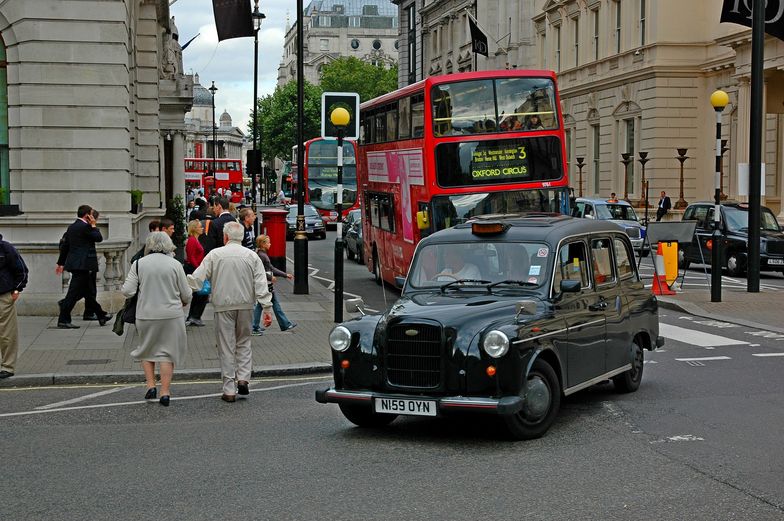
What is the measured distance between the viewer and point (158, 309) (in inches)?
451

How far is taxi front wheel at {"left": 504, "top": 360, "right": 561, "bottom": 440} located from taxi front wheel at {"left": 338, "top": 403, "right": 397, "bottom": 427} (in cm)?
104

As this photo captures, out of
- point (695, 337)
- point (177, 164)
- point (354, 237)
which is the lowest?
point (695, 337)

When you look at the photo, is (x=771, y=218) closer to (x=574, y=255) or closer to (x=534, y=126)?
(x=534, y=126)

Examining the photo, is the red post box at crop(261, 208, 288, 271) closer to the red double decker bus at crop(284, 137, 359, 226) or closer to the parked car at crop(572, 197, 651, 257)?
the parked car at crop(572, 197, 651, 257)

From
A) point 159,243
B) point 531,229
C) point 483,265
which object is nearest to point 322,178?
point 159,243

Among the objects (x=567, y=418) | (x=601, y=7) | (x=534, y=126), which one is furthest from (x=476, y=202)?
(x=601, y=7)

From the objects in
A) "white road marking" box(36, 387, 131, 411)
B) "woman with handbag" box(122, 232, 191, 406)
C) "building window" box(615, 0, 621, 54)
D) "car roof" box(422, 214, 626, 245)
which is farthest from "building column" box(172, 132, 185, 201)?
"car roof" box(422, 214, 626, 245)

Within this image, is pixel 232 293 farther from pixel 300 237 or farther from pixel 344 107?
pixel 300 237

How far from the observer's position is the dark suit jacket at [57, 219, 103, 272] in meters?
17.4

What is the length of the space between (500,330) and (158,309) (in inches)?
153

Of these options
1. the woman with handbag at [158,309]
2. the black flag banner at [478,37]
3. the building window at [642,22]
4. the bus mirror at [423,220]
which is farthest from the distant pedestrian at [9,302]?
the black flag banner at [478,37]

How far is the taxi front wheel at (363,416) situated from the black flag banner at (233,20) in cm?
2210

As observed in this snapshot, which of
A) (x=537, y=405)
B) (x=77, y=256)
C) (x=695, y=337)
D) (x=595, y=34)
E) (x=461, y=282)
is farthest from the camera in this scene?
(x=595, y=34)

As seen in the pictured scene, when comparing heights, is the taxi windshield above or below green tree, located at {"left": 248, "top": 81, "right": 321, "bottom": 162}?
→ below
